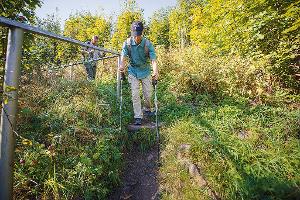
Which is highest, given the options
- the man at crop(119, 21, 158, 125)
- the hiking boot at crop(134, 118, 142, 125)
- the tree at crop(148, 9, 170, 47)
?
the tree at crop(148, 9, 170, 47)

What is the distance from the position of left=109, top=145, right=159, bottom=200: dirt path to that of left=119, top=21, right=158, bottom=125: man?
3.41ft

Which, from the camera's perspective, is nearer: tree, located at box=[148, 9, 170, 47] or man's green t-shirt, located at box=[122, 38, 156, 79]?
man's green t-shirt, located at box=[122, 38, 156, 79]

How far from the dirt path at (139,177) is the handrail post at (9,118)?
6.44 ft

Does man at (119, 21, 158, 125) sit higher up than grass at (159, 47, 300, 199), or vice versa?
man at (119, 21, 158, 125)

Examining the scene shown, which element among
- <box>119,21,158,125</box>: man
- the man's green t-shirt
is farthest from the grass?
the man's green t-shirt

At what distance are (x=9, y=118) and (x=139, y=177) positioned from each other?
2.71 meters

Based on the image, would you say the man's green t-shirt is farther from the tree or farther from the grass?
the tree

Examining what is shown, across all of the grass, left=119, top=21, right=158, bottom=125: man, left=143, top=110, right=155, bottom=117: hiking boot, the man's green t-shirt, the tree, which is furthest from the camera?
the tree

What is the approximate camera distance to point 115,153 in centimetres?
426

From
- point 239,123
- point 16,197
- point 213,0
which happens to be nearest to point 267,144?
point 239,123

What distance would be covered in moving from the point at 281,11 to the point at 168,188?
5.09 meters

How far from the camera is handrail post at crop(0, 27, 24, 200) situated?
1897mm

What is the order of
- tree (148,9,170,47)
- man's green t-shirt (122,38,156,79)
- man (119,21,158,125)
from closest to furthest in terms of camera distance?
man (119,21,158,125)
man's green t-shirt (122,38,156,79)
tree (148,9,170,47)

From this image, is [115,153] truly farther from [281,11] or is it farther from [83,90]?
[281,11]
